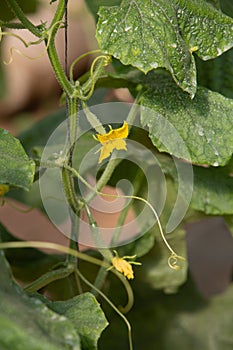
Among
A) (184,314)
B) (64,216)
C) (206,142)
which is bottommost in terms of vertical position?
(184,314)

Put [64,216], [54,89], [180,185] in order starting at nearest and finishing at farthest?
[180,185]
[64,216]
[54,89]

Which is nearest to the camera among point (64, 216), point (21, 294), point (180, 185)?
point (21, 294)

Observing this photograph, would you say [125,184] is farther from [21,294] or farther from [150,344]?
[21,294]

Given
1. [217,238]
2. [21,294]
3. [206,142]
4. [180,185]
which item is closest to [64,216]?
[180,185]

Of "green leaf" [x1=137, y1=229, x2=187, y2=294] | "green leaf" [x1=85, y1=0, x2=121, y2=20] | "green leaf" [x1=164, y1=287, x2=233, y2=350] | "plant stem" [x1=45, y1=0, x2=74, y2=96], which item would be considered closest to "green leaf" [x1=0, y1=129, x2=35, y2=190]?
"plant stem" [x1=45, y1=0, x2=74, y2=96]

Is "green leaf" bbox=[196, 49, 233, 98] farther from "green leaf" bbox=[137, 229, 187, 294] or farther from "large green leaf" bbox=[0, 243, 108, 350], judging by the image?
"large green leaf" bbox=[0, 243, 108, 350]

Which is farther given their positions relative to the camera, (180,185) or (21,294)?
(180,185)

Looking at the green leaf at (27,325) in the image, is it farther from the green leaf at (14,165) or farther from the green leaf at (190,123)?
the green leaf at (190,123)

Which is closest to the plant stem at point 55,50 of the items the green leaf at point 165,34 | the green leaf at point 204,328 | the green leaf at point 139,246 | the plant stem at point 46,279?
the green leaf at point 165,34
